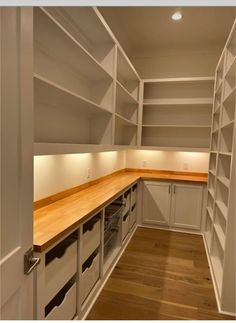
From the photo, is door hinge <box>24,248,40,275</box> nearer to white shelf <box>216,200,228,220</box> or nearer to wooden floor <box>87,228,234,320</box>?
wooden floor <box>87,228,234,320</box>

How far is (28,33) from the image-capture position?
0.83 meters

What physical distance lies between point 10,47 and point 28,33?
0.13 meters

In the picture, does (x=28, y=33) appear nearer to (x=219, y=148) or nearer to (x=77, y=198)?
(x=77, y=198)

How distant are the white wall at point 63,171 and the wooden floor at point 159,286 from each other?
108cm

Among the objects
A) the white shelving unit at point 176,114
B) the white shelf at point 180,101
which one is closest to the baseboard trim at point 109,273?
the white shelving unit at point 176,114

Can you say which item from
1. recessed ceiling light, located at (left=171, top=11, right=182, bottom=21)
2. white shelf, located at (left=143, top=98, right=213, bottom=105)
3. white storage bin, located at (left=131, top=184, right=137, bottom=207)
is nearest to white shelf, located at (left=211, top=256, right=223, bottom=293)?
white storage bin, located at (left=131, top=184, right=137, bottom=207)

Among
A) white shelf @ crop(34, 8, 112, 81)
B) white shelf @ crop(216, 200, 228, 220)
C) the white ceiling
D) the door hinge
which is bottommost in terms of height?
white shelf @ crop(216, 200, 228, 220)

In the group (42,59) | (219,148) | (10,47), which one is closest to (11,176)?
(10,47)

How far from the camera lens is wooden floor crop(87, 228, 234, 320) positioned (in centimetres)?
184

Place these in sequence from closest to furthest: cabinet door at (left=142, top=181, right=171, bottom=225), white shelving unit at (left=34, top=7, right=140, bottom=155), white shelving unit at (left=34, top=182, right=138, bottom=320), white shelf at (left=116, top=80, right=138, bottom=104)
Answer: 1. white shelving unit at (left=34, top=182, right=138, bottom=320)
2. white shelving unit at (left=34, top=7, right=140, bottom=155)
3. white shelf at (left=116, top=80, right=138, bottom=104)
4. cabinet door at (left=142, top=181, right=171, bottom=225)

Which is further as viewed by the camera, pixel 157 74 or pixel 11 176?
pixel 157 74

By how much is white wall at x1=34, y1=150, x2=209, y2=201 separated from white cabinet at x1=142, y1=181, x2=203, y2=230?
2.11ft

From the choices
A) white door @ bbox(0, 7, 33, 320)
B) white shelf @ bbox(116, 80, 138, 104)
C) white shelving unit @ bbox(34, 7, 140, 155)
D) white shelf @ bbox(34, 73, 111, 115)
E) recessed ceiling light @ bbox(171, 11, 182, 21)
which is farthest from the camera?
white shelf @ bbox(116, 80, 138, 104)

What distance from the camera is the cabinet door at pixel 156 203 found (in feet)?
11.8
